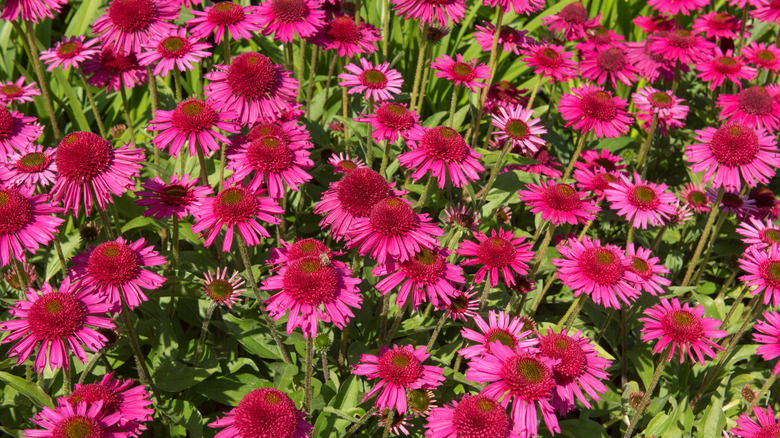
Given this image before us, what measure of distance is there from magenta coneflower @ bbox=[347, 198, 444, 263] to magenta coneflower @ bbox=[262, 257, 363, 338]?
19cm

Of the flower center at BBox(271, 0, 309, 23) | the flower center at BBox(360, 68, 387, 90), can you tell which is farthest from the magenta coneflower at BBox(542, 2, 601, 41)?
the flower center at BBox(271, 0, 309, 23)

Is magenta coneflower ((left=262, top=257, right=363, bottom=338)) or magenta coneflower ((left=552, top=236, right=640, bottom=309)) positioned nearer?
magenta coneflower ((left=262, top=257, right=363, bottom=338))

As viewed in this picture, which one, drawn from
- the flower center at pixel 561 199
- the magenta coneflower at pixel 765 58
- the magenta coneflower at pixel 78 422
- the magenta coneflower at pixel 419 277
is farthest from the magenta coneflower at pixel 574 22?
the magenta coneflower at pixel 78 422

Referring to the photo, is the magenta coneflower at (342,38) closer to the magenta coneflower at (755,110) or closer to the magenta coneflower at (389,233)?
the magenta coneflower at (389,233)

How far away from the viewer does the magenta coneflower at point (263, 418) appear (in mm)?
2363

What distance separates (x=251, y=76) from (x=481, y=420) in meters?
2.10

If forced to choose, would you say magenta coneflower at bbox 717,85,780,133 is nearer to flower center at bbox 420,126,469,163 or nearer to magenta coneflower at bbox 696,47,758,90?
magenta coneflower at bbox 696,47,758,90

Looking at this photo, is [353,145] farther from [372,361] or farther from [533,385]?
[533,385]

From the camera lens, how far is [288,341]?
3.30m

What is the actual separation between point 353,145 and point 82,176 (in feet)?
6.32

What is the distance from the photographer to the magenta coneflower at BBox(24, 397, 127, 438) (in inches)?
89.6

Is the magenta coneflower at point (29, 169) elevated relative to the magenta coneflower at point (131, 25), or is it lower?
lower

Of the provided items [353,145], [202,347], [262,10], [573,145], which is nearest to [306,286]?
[202,347]

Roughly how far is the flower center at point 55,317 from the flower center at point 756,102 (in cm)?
469
